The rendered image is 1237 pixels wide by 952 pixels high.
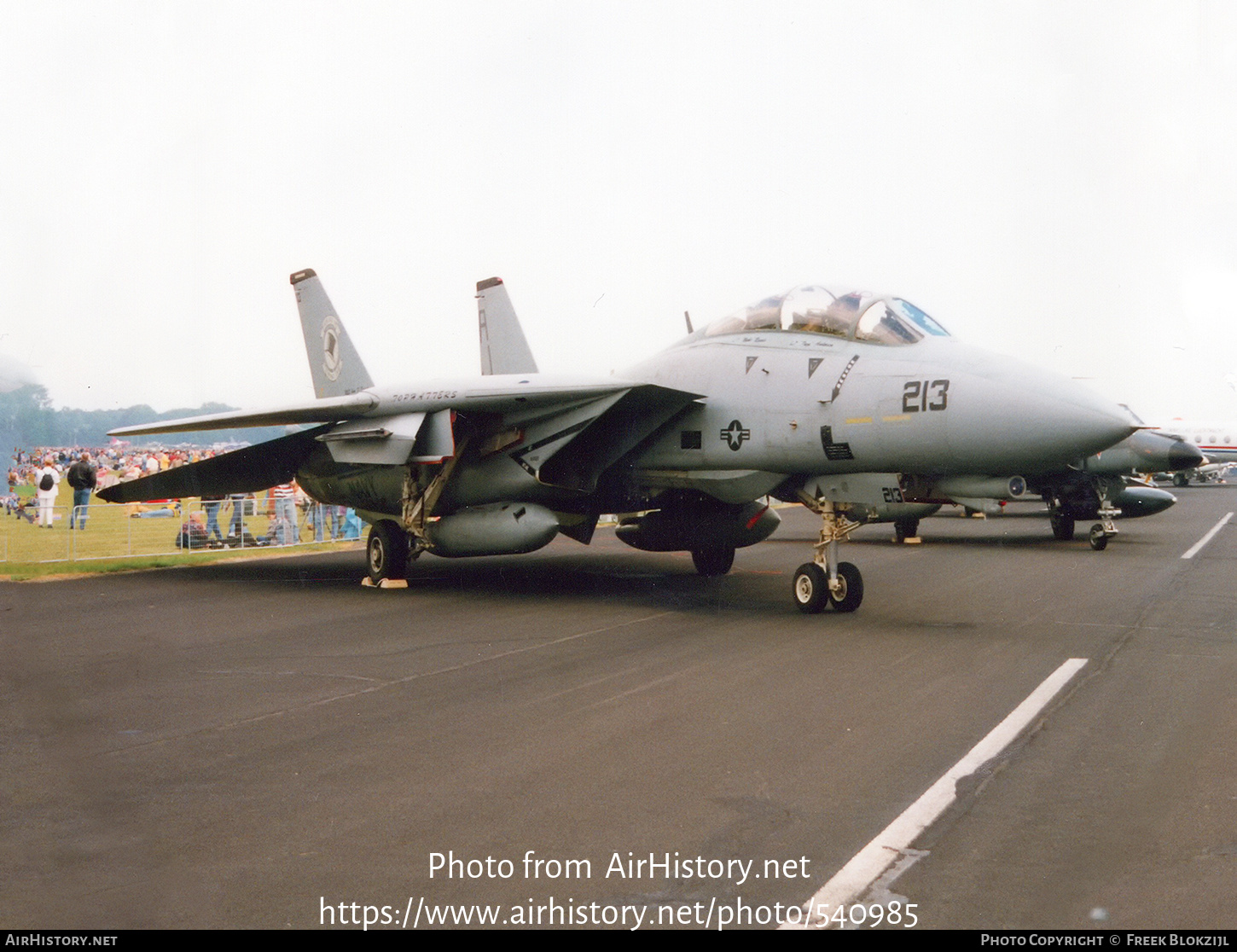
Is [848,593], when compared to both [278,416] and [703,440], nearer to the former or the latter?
[703,440]

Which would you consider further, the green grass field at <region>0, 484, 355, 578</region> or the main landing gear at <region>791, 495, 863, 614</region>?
the green grass field at <region>0, 484, 355, 578</region>

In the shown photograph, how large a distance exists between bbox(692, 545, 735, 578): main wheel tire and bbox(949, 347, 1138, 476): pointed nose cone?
17.2ft

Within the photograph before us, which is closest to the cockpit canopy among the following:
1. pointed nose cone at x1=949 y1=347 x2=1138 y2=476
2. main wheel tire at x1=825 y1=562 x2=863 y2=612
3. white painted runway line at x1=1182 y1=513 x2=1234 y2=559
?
pointed nose cone at x1=949 y1=347 x2=1138 y2=476

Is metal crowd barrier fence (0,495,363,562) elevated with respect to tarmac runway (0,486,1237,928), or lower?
lower

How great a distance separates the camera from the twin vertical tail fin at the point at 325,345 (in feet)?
53.3

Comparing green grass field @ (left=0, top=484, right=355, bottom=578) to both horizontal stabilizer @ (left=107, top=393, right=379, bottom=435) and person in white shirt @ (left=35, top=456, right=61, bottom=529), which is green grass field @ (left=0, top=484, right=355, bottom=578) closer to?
person in white shirt @ (left=35, top=456, right=61, bottom=529)

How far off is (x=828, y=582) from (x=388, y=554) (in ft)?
18.2

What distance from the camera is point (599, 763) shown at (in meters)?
4.92

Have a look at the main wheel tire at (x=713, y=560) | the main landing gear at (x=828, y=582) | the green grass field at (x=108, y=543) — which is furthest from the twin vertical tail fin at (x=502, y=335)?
the main landing gear at (x=828, y=582)

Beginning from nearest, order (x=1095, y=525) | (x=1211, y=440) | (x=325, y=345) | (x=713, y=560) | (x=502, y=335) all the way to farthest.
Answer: (x=713, y=560)
(x=325, y=345)
(x=502, y=335)
(x=1095, y=525)
(x=1211, y=440)

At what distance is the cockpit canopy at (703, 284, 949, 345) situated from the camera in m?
9.52

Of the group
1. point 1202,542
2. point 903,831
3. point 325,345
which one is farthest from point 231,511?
point 1202,542

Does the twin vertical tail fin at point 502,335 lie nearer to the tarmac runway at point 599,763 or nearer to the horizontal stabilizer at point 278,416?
the horizontal stabilizer at point 278,416

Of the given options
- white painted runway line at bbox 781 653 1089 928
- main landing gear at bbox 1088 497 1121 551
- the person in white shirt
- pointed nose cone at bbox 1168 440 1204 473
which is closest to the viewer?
white painted runway line at bbox 781 653 1089 928
